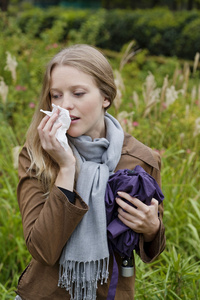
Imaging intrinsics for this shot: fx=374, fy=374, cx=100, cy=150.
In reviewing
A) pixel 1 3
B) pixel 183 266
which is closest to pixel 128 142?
pixel 183 266

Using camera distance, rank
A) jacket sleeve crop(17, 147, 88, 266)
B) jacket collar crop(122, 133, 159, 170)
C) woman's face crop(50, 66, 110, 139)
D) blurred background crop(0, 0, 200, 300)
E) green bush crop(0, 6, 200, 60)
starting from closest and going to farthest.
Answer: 1. jacket sleeve crop(17, 147, 88, 266)
2. woman's face crop(50, 66, 110, 139)
3. jacket collar crop(122, 133, 159, 170)
4. blurred background crop(0, 0, 200, 300)
5. green bush crop(0, 6, 200, 60)

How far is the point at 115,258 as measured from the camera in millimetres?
1752

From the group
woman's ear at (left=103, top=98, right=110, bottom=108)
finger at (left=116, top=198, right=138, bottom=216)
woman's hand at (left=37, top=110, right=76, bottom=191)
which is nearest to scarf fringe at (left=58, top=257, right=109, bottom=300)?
finger at (left=116, top=198, right=138, bottom=216)

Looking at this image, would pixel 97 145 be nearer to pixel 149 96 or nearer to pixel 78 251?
pixel 78 251

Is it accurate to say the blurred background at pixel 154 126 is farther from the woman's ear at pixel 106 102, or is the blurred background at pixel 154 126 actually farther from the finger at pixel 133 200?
the finger at pixel 133 200

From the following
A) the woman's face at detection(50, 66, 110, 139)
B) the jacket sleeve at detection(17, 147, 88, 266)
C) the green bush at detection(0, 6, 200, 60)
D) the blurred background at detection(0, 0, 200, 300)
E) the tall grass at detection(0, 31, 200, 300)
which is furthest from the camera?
the green bush at detection(0, 6, 200, 60)

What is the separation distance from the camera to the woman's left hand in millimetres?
1544

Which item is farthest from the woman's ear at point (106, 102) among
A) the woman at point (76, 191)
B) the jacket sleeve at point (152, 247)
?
the jacket sleeve at point (152, 247)

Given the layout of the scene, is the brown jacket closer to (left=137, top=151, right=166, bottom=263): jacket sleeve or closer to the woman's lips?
(left=137, top=151, right=166, bottom=263): jacket sleeve

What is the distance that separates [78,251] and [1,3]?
1187cm

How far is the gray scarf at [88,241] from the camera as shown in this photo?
1.58 metres

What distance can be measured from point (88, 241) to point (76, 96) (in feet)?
2.06

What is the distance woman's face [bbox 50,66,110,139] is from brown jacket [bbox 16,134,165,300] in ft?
0.84

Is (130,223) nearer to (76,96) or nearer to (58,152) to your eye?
(58,152)
